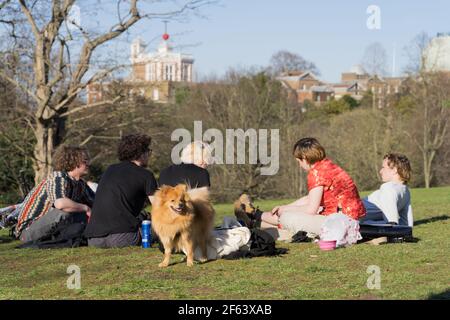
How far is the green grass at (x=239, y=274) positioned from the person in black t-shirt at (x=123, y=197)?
247 millimetres

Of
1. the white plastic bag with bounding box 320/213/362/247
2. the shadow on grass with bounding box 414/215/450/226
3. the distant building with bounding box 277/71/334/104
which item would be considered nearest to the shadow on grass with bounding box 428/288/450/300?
the white plastic bag with bounding box 320/213/362/247

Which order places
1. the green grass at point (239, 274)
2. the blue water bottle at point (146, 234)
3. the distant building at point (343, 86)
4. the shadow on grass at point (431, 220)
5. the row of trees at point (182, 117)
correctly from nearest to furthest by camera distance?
the green grass at point (239, 274) → the blue water bottle at point (146, 234) → the shadow on grass at point (431, 220) → the row of trees at point (182, 117) → the distant building at point (343, 86)

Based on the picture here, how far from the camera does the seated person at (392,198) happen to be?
392 inches

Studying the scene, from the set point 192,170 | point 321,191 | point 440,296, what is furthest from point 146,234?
point 440,296

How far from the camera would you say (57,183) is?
378 inches

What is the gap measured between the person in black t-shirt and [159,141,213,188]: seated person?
0.36 metres

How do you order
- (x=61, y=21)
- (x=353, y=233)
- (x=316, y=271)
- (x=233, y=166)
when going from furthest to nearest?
(x=233, y=166) < (x=61, y=21) < (x=353, y=233) < (x=316, y=271)

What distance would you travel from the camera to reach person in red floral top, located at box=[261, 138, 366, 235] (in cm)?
900

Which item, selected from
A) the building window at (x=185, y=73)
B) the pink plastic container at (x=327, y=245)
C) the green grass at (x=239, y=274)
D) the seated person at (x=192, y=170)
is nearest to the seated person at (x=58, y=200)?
the green grass at (x=239, y=274)

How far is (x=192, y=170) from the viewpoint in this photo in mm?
8617

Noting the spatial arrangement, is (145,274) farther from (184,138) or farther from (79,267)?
(184,138)

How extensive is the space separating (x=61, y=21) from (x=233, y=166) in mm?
16746

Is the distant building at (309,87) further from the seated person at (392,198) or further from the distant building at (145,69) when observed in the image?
the seated person at (392,198)
